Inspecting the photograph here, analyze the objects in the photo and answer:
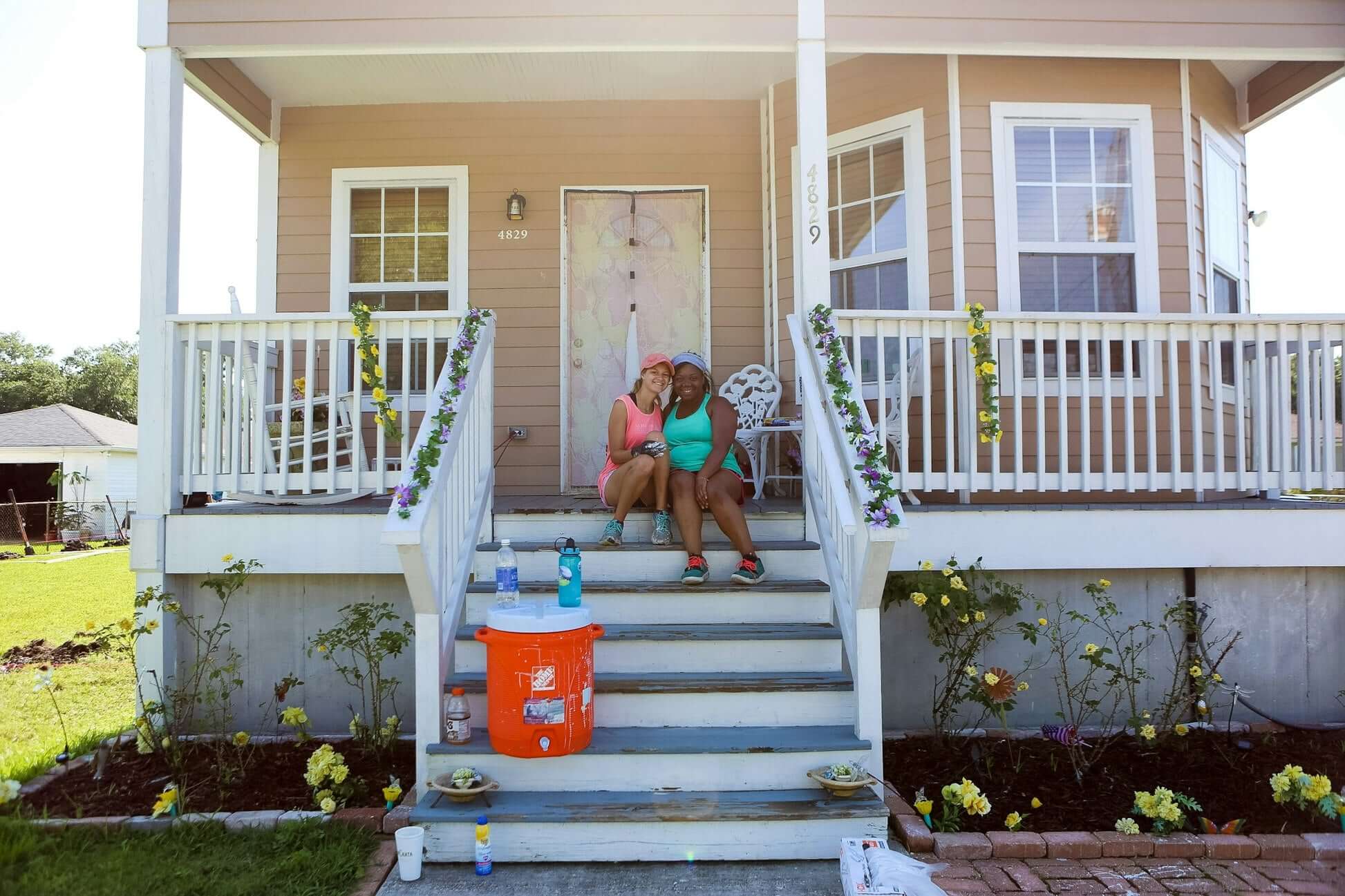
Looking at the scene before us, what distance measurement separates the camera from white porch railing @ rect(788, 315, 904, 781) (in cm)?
300

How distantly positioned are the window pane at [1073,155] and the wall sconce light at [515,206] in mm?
3364

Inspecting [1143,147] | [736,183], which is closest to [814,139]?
[736,183]

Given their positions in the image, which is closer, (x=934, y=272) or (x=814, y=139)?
(x=814, y=139)

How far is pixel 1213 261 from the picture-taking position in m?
5.46

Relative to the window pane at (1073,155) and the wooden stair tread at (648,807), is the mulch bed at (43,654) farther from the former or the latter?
the window pane at (1073,155)

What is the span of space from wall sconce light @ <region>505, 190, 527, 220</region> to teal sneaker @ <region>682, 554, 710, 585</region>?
316cm

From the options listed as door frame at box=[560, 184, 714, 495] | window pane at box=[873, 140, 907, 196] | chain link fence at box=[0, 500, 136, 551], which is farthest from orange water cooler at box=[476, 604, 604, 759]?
chain link fence at box=[0, 500, 136, 551]

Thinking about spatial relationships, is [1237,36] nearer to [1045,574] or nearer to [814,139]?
[814,139]

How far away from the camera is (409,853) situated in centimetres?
264

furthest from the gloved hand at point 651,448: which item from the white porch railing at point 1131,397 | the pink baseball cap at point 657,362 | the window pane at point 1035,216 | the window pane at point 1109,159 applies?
the window pane at point 1109,159

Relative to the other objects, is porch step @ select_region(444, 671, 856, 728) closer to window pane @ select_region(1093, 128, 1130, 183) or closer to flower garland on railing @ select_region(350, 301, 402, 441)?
flower garland on railing @ select_region(350, 301, 402, 441)

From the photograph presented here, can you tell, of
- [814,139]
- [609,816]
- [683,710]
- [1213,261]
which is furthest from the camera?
[1213,261]

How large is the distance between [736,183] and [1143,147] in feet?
8.13

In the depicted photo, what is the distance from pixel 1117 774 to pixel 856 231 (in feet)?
10.9
